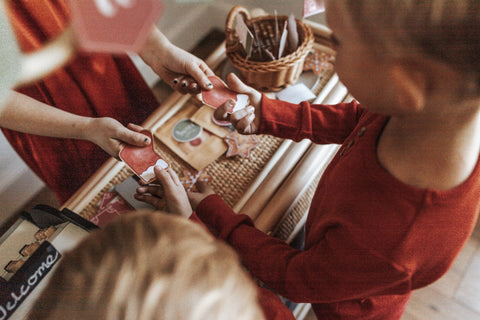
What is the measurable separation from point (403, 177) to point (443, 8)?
234 mm

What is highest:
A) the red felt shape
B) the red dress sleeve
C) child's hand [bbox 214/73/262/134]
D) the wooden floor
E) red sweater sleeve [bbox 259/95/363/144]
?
the red felt shape

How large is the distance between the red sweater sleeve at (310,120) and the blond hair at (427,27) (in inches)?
16.5

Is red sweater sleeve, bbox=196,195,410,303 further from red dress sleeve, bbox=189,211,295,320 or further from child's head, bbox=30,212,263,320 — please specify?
child's head, bbox=30,212,263,320

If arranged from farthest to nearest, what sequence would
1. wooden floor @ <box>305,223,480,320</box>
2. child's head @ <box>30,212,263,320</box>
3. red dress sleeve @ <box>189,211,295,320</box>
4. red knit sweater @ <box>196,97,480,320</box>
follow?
wooden floor @ <box>305,223,480,320</box>
red dress sleeve @ <box>189,211,295,320</box>
red knit sweater @ <box>196,97,480,320</box>
child's head @ <box>30,212,263,320</box>

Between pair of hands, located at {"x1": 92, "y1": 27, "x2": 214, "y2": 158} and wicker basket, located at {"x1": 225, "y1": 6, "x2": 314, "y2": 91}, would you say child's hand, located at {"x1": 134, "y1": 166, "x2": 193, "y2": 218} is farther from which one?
wicker basket, located at {"x1": 225, "y1": 6, "x2": 314, "y2": 91}

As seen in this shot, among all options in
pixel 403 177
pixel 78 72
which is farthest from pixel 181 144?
pixel 403 177

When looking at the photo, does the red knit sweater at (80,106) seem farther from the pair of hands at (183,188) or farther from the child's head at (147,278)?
the child's head at (147,278)

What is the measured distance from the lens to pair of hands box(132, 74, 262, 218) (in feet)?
2.21

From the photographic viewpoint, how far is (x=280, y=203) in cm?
73

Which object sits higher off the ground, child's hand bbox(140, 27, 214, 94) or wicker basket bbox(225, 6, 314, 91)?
child's hand bbox(140, 27, 214, 94)

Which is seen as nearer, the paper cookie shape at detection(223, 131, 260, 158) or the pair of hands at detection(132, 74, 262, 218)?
the pair of hands at detection(132, 74, 262, 218)

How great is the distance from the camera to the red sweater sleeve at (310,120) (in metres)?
0.75

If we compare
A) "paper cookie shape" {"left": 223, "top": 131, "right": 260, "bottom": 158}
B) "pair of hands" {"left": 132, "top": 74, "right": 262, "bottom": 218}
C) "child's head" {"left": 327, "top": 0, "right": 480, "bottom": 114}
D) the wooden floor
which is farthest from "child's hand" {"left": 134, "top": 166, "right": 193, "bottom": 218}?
the wooden floor

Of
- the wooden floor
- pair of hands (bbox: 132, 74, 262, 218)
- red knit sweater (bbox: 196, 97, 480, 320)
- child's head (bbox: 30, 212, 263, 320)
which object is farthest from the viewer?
the wooden floor
